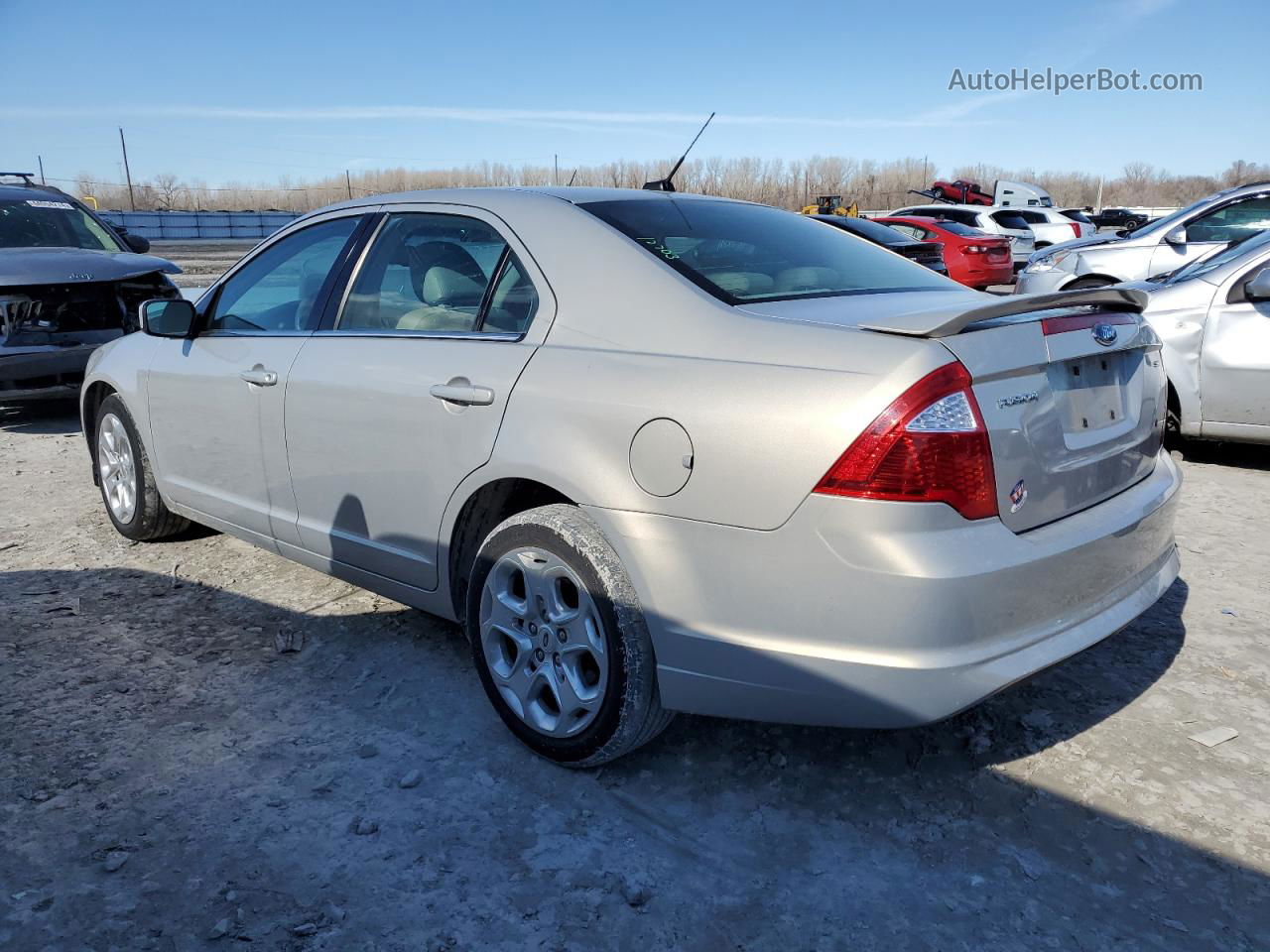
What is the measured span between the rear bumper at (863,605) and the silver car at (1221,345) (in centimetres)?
391

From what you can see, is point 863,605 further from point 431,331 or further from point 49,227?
point 49,227

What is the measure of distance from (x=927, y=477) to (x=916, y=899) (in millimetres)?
959

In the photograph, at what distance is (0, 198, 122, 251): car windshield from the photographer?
8148mm

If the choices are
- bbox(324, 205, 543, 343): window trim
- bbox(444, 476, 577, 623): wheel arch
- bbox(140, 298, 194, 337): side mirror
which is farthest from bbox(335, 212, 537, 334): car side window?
bbox(140, 298, 194, 337): side mirror

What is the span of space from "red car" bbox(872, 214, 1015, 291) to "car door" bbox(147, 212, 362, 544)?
528 inches

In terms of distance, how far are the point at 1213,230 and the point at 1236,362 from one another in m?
3.97

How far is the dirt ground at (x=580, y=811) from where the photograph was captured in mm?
2219

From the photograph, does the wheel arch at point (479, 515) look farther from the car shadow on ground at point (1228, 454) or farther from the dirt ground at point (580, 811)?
the car shadow on ground at point (1228, 454)

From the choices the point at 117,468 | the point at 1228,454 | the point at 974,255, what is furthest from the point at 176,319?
the point at 974,255

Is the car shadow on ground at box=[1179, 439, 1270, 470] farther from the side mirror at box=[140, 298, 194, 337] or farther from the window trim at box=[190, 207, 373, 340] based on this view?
the side mirror at box=[140, 298, 194, 337]

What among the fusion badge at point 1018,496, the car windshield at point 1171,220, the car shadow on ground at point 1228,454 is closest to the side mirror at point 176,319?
the fusion badge at point 1018,496

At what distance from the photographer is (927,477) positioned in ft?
7.17

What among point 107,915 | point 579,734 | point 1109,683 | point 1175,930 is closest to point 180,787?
point 107,915

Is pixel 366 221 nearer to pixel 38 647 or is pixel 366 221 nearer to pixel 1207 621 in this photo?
pixel 38 647
